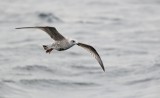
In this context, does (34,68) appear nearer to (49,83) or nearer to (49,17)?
(49,83)

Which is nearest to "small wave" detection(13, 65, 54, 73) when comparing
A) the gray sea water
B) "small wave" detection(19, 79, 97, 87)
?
the gray sea water

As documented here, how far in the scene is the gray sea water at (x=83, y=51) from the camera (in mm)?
20266

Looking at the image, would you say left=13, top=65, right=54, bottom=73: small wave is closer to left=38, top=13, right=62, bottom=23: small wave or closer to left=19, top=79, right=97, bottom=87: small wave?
left=19, top=79, right=97, bottom=87: small wave

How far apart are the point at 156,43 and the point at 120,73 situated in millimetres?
4306

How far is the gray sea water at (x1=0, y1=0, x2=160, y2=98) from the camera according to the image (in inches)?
798

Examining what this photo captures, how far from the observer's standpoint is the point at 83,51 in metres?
24.5

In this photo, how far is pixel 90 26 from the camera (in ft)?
92.9

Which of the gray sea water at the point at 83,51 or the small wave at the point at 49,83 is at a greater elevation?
the gray sea water at the point at 83,51

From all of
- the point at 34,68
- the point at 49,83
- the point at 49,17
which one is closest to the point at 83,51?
the point at 34,68

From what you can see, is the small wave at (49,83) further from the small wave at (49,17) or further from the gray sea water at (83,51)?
the small wave at (49,17)

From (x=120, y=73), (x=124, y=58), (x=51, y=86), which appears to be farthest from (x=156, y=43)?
(x=51, y=86)

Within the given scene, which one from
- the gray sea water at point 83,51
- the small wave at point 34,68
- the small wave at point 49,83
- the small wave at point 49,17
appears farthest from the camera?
the small wave at point 49,17

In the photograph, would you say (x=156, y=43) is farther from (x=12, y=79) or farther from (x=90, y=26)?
(x=12, y=79)

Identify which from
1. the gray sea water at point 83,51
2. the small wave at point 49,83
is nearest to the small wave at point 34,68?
→ the gray sea water at point 83,51
